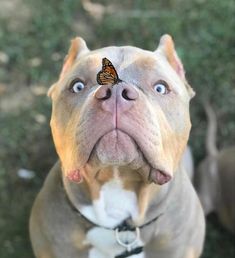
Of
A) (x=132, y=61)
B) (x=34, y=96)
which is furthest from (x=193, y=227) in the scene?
(x=34, y=96)

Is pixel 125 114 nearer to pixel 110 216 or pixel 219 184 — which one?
pixel 110 216

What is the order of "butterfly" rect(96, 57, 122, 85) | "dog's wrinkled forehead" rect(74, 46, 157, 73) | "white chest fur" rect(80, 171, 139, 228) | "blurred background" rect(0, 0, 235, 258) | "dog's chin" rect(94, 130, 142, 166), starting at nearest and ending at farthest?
"butterfly" rect(96, 57, 122, 85) < "dog's chin" rect(94, 130, 142, 166) < "dog's wrinkled forehead" rect(74, 46, 157, 73) < "white chest fur" rect(80, 171, 139, 228) < "blurred background" rect(0, 0, 235, 258)

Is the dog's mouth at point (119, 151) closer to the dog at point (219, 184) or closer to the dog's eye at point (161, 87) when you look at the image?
the dog's eye at point (161, 87)

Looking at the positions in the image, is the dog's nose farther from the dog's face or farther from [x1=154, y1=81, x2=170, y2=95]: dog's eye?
[x1=154, y1=81, x2=170, y2=95]: dog's eye

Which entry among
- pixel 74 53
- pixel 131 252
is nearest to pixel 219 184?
pixel 131 252

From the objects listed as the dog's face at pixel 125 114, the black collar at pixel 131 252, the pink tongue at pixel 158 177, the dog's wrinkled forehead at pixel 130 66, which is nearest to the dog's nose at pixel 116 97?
the dog's face at pixel 125 114

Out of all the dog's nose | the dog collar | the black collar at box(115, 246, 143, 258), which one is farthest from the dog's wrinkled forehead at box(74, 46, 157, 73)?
the black collar at box(115, 246, 143, 258)
